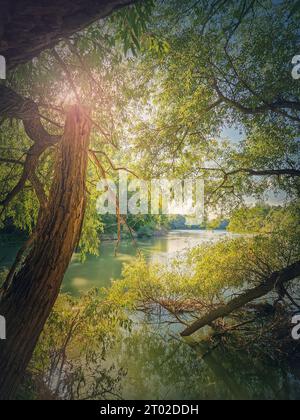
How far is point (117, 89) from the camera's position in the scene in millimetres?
4414

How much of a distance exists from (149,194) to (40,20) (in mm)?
5209

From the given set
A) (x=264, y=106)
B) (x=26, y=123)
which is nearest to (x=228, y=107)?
(x=264, y=106)

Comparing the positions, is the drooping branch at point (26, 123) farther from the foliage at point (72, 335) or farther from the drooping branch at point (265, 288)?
the drooping branch at point (265, 288)

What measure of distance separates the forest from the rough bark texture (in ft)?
1.95

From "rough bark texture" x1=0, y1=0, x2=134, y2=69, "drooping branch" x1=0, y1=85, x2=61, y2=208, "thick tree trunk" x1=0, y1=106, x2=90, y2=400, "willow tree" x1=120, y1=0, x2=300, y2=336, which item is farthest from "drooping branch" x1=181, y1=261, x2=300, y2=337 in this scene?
"rough bark texture" x1=0, y1=0, x2=134, y2=69

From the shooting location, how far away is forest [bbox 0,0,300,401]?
7.17ft

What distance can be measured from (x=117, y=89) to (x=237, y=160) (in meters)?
3.78

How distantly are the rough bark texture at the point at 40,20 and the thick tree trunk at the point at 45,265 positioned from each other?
80cm

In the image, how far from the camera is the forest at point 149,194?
2.19 meters

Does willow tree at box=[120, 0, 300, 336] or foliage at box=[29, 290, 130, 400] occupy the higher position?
willow tree at box=[120, 0, 300, 336]

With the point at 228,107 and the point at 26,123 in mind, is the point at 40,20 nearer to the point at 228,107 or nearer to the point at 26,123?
the point at 26,123

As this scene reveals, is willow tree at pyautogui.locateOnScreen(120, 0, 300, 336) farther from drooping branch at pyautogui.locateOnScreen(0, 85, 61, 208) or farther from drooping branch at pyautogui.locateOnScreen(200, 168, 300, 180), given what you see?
drooping branch at pyautogui.locateOnScreen(0, 85, 61, 208)
